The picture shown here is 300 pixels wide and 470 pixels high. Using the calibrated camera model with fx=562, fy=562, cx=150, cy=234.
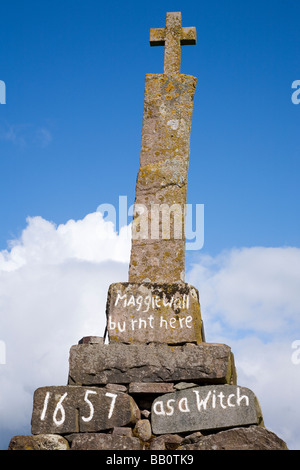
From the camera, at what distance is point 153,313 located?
212 inches

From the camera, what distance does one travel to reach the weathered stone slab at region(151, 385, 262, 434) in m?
4.73

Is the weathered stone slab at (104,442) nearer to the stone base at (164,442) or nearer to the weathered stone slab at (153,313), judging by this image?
the stone base at (164,442)

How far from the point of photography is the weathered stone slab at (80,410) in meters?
4.79

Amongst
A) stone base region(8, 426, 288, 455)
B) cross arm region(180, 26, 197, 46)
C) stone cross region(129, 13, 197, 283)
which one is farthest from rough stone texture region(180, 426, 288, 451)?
cross arm region(180, 26, 197, 46)

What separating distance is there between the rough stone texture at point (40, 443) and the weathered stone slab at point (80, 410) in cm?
9

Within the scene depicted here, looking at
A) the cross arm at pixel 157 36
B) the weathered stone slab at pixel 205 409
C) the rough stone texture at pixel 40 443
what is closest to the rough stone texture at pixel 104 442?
the rough stone texture at pixel 40 443

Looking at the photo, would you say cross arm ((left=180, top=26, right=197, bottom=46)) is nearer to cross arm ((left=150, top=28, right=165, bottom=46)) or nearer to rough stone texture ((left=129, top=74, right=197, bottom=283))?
cross arm ((left=150, top=28, right=165, bottom=46))

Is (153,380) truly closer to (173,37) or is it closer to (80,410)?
(80,410)

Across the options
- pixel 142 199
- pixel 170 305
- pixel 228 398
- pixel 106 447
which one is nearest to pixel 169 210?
pixel 142 199
